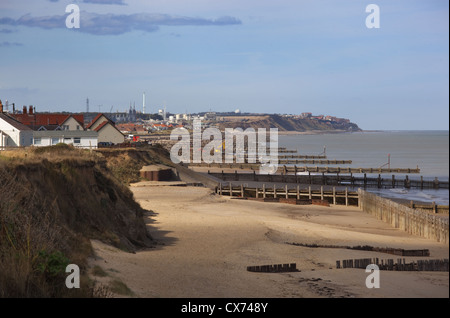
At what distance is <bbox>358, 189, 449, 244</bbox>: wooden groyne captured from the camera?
2231 cm

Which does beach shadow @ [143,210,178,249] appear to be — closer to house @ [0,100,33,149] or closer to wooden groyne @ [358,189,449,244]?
wooden groyne @ [358,189,449,244]

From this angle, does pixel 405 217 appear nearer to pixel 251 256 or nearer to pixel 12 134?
pixel 251 256

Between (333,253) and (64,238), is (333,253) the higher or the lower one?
the lower one

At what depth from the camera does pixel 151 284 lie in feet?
Answer: 62.2

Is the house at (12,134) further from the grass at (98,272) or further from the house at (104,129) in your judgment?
the grass at (98,272)

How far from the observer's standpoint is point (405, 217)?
35812 millimetres

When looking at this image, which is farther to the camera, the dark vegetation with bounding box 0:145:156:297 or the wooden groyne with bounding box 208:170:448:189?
the wooden groyne with bounding box 208:170:448:189

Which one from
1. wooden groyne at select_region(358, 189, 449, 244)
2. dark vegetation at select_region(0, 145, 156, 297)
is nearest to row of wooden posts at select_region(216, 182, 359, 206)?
wooden groyne at select_region(358, 189, 449, 244)

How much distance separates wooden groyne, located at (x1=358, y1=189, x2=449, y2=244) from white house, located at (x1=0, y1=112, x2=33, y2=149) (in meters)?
33.2

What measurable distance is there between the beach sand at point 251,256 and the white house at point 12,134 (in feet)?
59.1

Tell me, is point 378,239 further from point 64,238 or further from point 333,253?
point 64,238

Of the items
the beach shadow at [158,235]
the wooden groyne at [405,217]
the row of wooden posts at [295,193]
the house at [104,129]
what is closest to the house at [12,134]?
the row of wooden posts at [295,193]

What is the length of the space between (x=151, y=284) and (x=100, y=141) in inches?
2987

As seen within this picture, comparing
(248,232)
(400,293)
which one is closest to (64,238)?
(400,293)
